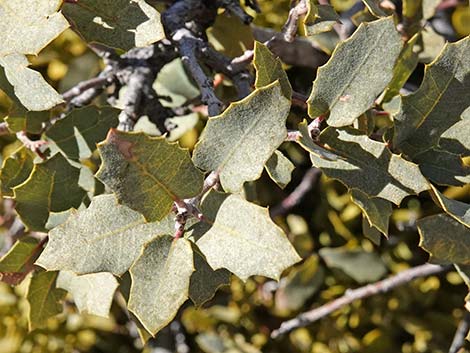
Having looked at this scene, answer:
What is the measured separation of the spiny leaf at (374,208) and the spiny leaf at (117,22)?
0.26 m

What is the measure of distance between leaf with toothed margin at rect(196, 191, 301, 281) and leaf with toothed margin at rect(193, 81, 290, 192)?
1.0 inches

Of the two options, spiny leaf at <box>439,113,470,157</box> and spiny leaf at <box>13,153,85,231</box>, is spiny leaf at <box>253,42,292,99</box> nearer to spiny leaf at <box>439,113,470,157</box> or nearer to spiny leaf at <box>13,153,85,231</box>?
spiny leaf at <box>439,113,470,157</box>

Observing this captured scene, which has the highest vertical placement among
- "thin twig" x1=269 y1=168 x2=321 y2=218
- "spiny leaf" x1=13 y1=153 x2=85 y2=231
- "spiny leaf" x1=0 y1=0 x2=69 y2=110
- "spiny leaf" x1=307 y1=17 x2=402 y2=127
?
"spiny leaf" x1=0 y1=0 x2=69 y2=110

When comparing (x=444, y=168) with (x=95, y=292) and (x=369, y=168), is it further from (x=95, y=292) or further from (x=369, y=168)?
(x=95, y=292)

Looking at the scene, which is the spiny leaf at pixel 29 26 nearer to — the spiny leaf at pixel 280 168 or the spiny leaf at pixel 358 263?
the spiny leaf at pixel 280 168

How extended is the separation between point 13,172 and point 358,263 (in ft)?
2.05

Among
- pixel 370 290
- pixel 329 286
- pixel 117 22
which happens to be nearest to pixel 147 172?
pixel 117 22

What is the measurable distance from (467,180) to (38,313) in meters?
0.55

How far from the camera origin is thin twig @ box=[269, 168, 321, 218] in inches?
52.4

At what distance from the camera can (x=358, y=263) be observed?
1.30m

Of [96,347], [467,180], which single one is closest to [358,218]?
[467,180]

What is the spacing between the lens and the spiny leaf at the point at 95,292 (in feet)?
2.95

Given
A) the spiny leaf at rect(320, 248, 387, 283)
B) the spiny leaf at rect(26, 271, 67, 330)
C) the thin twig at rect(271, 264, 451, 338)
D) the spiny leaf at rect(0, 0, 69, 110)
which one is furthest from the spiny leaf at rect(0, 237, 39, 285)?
the spiny leaf at rect(320, 248, 387, 283)

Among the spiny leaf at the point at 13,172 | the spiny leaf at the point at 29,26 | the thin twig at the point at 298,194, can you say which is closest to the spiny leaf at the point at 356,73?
the spiny leaf at the point at 29,26
